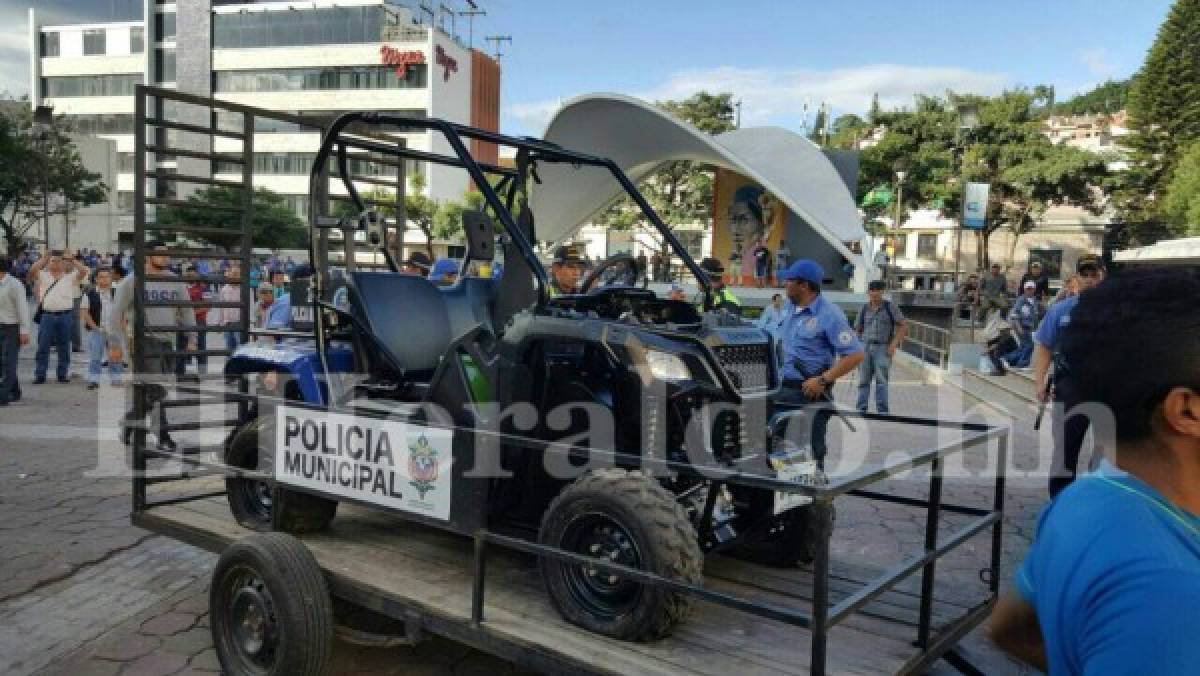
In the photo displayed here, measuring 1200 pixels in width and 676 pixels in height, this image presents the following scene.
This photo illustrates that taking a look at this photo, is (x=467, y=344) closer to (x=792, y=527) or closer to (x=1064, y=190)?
(x=792, y=527)

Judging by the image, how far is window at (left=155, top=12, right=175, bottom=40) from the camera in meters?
70.5

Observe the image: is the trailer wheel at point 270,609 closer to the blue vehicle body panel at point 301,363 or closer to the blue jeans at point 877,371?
the blue vehicle body panel at point 301,363

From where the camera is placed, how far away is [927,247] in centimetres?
6369

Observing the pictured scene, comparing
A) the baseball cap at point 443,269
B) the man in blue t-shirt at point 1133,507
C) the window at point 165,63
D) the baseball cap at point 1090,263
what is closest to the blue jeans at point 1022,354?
the baseball cap at point 1090,263

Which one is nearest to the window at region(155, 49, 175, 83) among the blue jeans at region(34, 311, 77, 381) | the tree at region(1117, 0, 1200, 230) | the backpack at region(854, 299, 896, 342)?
the blue jeans at region(34, 311, 77, 381)

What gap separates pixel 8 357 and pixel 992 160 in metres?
41.7

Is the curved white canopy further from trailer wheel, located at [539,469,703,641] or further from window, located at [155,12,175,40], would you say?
window, located at [155,12,175,40]

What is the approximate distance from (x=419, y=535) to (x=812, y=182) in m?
31.2

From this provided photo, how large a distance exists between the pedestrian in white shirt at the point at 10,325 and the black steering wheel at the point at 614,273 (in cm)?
933

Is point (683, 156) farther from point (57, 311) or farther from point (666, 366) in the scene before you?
point (666, 366)


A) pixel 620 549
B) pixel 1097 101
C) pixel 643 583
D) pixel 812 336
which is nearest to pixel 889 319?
pixel 812 336

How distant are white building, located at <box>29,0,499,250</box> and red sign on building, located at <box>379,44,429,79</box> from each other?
0.24ft

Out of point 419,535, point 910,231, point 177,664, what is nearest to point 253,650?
point 177,664

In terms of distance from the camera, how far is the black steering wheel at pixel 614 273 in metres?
4.50
